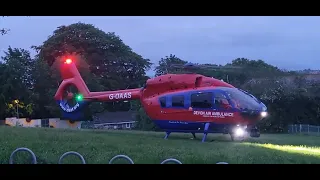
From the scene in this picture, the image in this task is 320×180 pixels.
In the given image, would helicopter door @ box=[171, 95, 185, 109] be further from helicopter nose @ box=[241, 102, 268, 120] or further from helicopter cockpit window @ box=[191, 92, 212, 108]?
helicopter nose @ box=[241, 102, 268, 120]

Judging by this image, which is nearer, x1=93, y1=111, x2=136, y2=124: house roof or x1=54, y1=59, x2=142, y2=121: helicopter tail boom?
x1=54, y1=59, x2=142, y2=121: helicopter tail boom

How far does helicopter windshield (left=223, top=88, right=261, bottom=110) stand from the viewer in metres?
7.38

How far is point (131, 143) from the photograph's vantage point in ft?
21.3

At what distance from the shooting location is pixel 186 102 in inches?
310

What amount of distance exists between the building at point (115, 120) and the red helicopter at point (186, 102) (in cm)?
29

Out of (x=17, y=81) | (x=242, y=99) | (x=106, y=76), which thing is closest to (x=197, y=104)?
(x=242, y=99)

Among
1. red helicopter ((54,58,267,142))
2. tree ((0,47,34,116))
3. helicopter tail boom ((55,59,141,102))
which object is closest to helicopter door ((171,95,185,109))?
red helicopter ((54,58,267,142))

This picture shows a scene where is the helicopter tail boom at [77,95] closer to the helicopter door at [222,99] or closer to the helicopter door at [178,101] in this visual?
the helicopter door at [178,101]

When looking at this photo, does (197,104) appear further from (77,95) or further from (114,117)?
(77,95)

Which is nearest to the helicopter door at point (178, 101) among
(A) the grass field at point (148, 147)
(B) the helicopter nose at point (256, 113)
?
(A) the grass field at point (148, 147)
